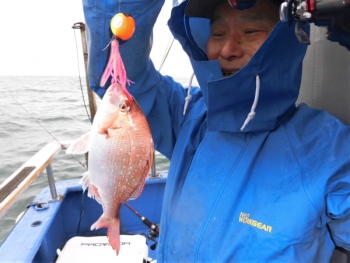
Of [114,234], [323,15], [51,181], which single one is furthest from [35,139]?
[323,15]

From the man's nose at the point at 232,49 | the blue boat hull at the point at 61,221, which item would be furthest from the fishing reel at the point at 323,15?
the blue boat hull at the point at 61,221

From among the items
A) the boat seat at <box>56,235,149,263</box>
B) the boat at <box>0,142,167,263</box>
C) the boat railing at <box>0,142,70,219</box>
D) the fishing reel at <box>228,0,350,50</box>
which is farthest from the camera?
the boat seat at <box>56,235,149,263</box>

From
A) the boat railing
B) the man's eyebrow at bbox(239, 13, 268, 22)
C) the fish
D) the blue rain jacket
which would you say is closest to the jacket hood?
the blue rain jacket

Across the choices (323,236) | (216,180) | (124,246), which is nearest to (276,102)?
(216,180)

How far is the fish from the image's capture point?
126cm

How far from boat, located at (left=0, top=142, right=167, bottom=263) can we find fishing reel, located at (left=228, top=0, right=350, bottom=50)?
1.93m

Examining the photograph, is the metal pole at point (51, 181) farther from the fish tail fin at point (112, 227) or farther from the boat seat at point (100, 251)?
the fish tail fin at point (112, 227)

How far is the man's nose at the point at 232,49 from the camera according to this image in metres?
1.37

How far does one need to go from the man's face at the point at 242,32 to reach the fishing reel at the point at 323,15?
508mm

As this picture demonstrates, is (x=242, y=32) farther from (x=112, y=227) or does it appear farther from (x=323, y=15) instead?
(x=112, y=227)

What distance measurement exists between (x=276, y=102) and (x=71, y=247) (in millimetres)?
2299

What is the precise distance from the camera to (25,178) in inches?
90.2

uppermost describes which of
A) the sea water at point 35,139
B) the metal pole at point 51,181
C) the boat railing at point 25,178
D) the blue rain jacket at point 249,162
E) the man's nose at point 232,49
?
the man's nose at point 232,49

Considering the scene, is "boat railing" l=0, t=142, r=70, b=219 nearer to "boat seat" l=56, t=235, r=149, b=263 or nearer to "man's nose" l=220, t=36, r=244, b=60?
"boat seat" l=56, t=235, r=149, b=263
